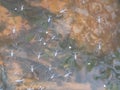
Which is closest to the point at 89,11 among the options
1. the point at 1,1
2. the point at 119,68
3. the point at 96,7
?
the point at 96,7

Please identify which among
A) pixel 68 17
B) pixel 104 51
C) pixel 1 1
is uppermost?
pixel 1 1

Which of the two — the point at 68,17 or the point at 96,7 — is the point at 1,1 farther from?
the point at 96,7

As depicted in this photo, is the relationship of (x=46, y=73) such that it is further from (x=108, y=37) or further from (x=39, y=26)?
(x=108, y=37)

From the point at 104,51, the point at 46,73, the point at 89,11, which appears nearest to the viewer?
the point at 46,73

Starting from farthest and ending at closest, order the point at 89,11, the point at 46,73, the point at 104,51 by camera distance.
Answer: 1. the point at 89,11
2. the point at 104,51
3. the point at 46,73

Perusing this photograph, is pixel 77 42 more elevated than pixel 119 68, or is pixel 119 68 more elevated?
pixel 77 42

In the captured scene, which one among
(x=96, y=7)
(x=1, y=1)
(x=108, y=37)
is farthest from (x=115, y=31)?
(x=1, y=1)

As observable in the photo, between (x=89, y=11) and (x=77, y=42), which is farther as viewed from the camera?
(x=89, y=11)
